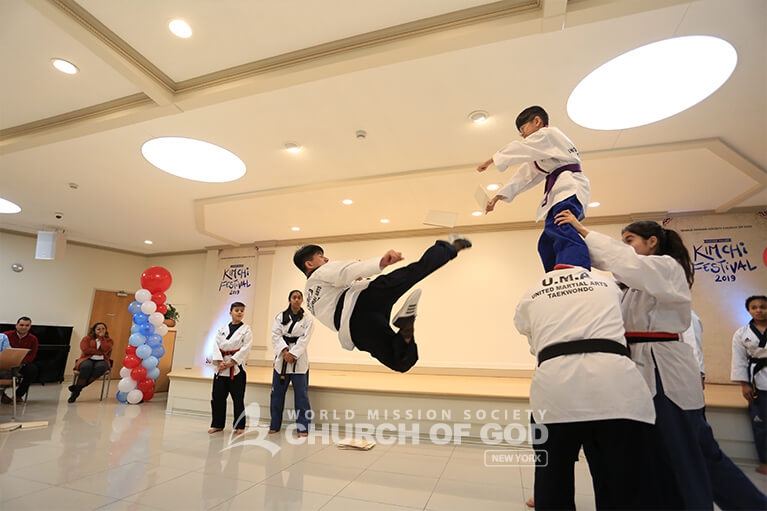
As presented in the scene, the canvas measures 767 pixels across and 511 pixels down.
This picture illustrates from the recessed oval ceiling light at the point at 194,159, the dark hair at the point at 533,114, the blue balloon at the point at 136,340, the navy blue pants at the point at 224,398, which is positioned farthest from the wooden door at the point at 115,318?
the dark hair at the point at 533,114

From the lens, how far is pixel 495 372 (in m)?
6.41

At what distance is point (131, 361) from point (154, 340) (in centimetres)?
45

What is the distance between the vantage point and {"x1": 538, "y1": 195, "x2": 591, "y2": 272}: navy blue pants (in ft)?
4.96

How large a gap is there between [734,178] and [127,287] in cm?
1262

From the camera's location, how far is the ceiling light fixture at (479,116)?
3.59m

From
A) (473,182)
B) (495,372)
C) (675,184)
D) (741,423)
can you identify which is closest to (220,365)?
(473,182)

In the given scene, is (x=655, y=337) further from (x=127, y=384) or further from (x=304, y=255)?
(x=127, y=384)

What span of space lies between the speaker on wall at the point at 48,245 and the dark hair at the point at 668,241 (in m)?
9.76

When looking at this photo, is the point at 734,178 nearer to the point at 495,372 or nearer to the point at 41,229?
the point at 495,372

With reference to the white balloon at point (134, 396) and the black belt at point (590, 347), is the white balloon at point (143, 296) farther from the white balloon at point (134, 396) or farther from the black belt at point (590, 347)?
the black belt at point (590, 347)

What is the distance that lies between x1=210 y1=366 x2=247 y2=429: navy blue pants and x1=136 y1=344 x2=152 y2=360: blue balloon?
246cm

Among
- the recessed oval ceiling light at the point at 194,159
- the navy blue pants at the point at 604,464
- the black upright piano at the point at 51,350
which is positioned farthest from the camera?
the black upright piano at the point at 51,350

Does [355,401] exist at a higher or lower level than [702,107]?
lower

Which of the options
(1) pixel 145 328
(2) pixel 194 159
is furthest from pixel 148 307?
(2) pixel 194 159
